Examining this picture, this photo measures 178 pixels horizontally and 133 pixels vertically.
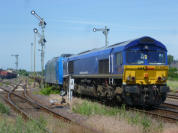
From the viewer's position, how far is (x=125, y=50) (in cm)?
1421

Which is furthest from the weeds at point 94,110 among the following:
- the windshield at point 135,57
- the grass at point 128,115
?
the windshield at point 135,57

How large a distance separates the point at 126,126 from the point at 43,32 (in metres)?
21.2

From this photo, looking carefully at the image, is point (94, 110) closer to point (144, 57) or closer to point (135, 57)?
point (135, 57)

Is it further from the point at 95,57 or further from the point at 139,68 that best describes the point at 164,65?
the point at 95,57

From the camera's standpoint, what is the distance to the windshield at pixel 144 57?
14.3 metres

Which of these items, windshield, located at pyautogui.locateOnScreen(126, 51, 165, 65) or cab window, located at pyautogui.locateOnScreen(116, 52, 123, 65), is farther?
cab window, located at pyautogui.locateOnScreen(116, 52, 123, 65)

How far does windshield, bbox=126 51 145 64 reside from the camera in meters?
14.2

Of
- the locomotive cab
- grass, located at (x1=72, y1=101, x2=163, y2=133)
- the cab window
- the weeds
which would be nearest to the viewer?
grass, located at (x1=72, y1=101, x2=163, y2=133)

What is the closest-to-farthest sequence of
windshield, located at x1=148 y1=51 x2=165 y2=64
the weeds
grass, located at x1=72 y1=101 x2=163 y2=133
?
grass, located at x1=72 y1=101 x2=163 y2=133 → the weeds → windshield, located at x1=148 y1=51 x2=165 y2=64

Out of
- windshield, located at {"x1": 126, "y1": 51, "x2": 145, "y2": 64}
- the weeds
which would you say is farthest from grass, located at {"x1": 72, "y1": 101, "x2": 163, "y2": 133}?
windshield, located at {"x1": 126, "y1": 51, "x2": 145, "y2": 64}

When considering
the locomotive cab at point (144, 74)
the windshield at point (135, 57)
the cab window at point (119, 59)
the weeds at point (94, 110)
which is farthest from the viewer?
the cab window at point (119, 59)

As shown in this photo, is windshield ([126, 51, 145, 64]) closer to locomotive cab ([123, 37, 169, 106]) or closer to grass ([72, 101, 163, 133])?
locomotive cab ([123, 37, 169, 106])

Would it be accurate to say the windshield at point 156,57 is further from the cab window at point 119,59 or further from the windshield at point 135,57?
the cab window at point 119,59

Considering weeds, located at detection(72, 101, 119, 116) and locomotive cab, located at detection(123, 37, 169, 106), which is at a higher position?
locomotive cab, located at detection(123, 37, 169, 106)
